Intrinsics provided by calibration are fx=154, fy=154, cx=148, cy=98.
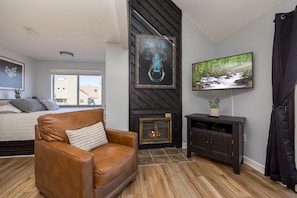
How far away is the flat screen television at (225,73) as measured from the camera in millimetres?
2275

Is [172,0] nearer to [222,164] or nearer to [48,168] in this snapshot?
[222,164]

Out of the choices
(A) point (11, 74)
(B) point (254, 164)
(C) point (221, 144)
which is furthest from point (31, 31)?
(B) point (254, 164)

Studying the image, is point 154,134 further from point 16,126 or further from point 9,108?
point 9,108

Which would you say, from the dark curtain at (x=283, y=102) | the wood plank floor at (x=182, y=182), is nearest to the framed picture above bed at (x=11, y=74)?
the wood plank floor at (x=182, y=182)

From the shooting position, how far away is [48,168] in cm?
151

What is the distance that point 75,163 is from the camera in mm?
1289

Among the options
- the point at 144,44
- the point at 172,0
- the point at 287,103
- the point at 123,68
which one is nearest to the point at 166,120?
the point at 123,68

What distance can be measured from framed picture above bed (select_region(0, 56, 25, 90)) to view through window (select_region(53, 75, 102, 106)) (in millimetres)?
949

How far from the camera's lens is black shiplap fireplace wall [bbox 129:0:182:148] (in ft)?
10.0

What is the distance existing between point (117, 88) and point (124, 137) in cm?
130

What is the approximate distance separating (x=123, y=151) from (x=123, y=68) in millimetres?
1799

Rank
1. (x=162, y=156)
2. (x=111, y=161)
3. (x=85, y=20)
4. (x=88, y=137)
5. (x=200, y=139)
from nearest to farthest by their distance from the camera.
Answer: (x=111, y=161) → (x=88, y=137) → (x=85, y=20) → (x=200, y=139) → (x=162, y=156)

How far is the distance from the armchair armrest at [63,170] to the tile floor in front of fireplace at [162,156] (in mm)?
1267

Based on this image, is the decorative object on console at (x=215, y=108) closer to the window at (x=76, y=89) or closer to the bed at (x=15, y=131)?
the bed at (x=15, y=131)
